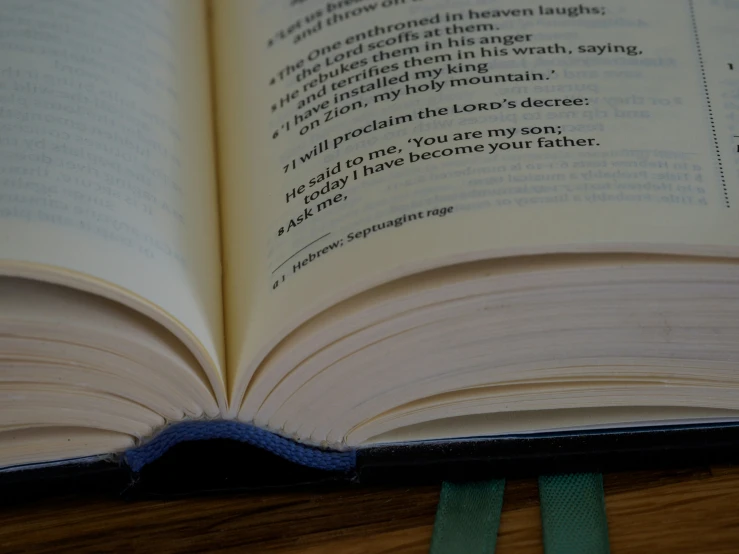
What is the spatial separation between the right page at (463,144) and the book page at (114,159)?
0.03 metres

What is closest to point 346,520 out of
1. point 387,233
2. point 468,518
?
point 468,518

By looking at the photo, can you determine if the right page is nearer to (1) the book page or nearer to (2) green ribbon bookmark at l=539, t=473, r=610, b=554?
(1) the book page

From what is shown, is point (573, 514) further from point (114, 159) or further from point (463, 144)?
point (114, 159)

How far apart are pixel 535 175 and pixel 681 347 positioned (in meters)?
0.13

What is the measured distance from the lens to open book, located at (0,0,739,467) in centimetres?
44

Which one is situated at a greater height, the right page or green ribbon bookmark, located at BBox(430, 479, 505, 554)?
the right page

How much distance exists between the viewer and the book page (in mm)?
436

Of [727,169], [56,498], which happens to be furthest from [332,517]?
[727,169]

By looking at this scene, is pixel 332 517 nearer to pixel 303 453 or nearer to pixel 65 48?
pixel 303 453

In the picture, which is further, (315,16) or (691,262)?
(315,16)

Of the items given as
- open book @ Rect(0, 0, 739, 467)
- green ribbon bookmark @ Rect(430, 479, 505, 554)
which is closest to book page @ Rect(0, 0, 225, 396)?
open book @ Rect(0, 0, 739, 467)

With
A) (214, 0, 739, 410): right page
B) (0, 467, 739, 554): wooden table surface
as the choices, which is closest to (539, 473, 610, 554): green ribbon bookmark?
(0, 467, 739, 554): wooden table surface

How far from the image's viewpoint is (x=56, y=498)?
19.8 inches

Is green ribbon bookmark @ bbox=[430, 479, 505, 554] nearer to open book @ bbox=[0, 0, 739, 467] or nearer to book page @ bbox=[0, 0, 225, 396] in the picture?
open book @ bbox=[0, 0, 739, 467]
